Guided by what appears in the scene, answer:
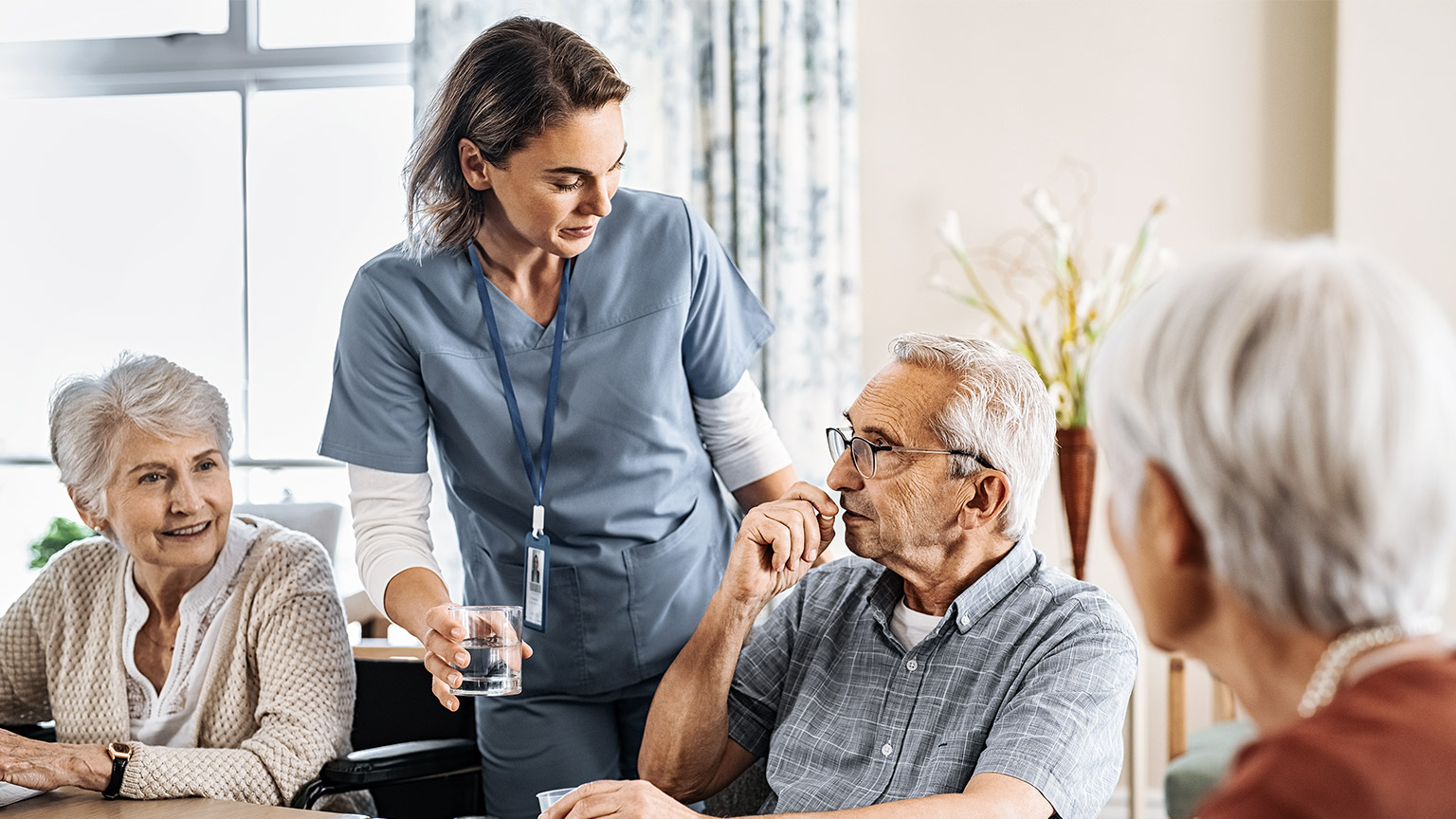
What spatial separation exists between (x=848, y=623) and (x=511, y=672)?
0.51 metres

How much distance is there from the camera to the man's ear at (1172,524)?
0.78 meters

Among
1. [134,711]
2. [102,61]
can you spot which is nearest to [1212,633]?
[134,711]

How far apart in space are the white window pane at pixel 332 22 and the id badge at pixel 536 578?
10.1 ft

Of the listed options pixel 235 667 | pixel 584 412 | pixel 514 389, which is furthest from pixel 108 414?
pixel 584 412

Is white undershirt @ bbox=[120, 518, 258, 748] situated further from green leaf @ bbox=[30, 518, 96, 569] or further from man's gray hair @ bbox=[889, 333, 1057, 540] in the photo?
green leaf @ bbox=[30, 518, 96, 569]

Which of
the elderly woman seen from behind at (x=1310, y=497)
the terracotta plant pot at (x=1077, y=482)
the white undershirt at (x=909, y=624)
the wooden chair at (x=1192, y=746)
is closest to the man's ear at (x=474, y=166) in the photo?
the white undershirt at (x=909, y=624)

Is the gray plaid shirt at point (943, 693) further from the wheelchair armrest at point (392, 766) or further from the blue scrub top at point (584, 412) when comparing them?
the wheelchair armrest at point (392, 766)

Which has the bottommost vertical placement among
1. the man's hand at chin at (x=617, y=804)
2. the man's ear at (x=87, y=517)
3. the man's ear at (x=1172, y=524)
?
the man's hand at chin at (x=617, y=804)

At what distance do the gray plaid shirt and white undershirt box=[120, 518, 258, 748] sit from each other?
87 centimetres

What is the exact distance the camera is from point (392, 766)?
1808 millimetres

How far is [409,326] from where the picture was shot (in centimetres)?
174

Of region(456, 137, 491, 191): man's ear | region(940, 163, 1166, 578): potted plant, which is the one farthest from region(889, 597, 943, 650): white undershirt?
region(940, 163, 1166, 578): potted plant

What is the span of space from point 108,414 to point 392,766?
2.42 feet

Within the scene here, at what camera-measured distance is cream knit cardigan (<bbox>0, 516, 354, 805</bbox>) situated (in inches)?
69.3
